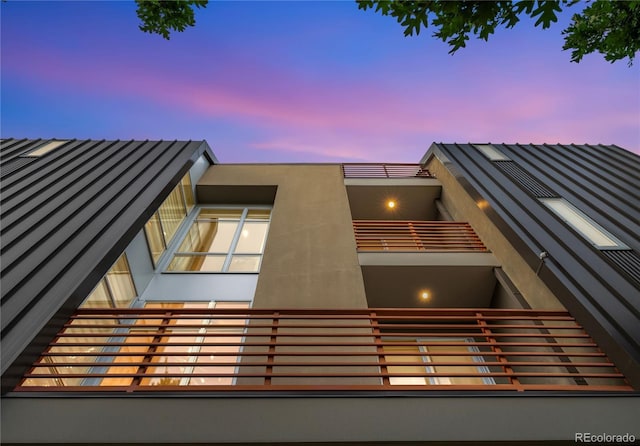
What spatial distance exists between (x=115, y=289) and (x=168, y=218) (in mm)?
2638

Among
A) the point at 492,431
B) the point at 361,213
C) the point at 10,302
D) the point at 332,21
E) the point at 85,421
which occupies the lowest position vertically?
the point at 492,431

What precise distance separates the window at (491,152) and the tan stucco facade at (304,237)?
5.07 meters

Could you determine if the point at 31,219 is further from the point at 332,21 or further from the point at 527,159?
the point at 332,21

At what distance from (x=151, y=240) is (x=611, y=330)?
8.53 metres

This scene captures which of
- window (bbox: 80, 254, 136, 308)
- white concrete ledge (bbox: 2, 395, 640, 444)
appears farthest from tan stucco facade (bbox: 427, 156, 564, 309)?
window (bbox: 80, 254, 136, 308)

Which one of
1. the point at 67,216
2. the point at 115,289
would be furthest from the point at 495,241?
the point at 67,216

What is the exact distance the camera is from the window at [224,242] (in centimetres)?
693

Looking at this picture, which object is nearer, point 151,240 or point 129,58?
point 151,240

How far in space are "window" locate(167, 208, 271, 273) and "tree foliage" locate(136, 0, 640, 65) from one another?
190 inches

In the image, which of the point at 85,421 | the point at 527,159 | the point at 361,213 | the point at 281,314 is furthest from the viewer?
the point at 361,213

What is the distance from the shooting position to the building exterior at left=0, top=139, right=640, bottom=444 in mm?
2730

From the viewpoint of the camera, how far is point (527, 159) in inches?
348

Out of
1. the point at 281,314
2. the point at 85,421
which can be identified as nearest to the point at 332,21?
the point at 281,314

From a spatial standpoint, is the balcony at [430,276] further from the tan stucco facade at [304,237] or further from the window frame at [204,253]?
the window frame at [204,253]
